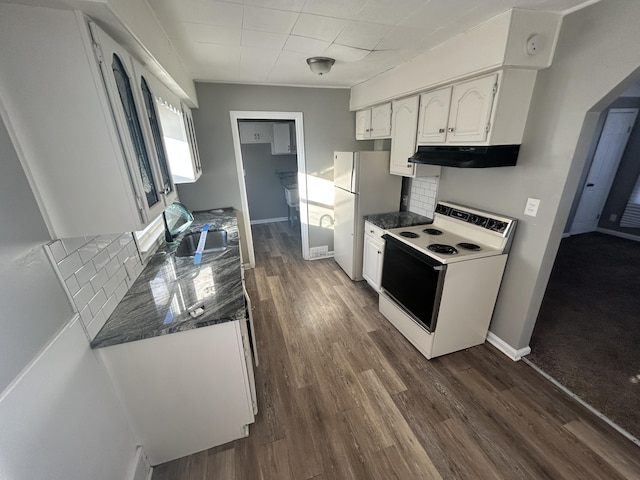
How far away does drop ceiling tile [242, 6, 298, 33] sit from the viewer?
1.46m

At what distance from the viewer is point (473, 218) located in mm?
2229

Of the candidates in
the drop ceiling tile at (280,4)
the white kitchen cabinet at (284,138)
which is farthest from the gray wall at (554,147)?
the white kitchen cabinet at (284,138)

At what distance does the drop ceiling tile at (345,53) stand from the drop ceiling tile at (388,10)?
46 centimetres

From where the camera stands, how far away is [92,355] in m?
1.15

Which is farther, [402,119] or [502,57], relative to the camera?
[402,119]

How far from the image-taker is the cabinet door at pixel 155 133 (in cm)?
133

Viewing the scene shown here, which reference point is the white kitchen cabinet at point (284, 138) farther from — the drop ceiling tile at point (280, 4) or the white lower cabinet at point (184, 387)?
the white lower cabinet at point (184, 387)

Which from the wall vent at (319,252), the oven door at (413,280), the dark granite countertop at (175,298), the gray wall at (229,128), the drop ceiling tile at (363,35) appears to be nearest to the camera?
the dark granite countertop at (175,298)

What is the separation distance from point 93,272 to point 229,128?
7.99 feet

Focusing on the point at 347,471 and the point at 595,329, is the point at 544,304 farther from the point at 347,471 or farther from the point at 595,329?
the point at 347,471

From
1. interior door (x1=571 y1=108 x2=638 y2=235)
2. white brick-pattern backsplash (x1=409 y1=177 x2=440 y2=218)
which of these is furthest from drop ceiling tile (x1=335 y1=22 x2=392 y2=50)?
interior door (x1=571 y1=108 x2=638 y2=235)

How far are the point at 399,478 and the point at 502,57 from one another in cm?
246

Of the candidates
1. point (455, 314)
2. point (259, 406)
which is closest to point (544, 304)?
point (455, 314)

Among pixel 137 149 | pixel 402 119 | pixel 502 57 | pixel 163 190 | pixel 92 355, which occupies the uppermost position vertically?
pixel 502 57
